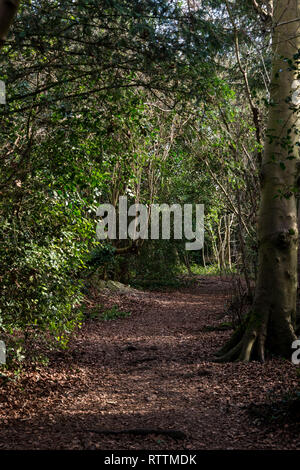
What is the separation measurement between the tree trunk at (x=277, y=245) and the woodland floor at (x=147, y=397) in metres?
0.37

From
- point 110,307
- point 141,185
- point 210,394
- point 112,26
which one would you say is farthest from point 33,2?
point 141,185

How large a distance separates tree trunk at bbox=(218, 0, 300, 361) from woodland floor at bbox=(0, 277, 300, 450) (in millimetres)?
368

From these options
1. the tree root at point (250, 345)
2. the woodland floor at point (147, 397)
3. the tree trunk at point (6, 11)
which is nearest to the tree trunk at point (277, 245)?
the tree root at point (250, 345)

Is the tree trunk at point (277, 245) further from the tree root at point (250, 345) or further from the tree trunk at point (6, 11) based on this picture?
the tree trunk at point (6, 11)

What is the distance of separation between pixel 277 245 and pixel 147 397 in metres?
2.72

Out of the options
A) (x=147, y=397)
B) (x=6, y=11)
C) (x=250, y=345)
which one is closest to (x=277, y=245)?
(x=250, y=345)

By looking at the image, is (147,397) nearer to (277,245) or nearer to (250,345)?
(250,345)

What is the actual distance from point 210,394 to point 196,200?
13390 millimetres

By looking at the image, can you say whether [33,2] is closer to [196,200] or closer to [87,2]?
[87,2]

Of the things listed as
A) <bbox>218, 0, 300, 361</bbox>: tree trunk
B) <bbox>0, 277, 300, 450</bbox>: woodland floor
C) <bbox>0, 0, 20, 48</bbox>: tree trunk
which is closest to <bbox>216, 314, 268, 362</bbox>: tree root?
<bbox>218, 0, 300, 361</bbox>: tree trunk

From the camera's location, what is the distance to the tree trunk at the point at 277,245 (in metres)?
6.29

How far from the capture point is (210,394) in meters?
5.31

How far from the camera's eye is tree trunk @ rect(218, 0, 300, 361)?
248 inches

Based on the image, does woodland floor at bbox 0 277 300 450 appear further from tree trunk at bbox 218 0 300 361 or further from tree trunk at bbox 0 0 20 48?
tree trunk at bbox 0 0 20 48
